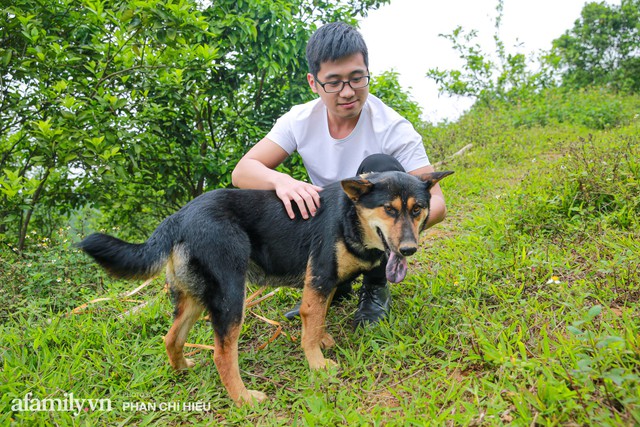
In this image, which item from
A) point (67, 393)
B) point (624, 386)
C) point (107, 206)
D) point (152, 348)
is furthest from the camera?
point (107, 206)

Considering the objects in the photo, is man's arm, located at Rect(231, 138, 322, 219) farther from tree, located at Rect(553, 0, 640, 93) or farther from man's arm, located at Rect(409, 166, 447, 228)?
tree, located at Rect(553, 0, 640, 93)

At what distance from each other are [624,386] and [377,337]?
4.98 feet

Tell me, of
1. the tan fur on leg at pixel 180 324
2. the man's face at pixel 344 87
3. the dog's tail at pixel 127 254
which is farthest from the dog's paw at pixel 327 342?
the man's face at pixel 344 87

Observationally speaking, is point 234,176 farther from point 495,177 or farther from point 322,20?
point 495,177

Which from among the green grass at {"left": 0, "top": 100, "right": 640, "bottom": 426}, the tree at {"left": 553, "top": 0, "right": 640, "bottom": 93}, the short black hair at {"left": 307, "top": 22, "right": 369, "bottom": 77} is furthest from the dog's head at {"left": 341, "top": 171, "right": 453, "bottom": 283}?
the tree at {"left": 553, "top": 0, "right": 640, "bottom": 93}

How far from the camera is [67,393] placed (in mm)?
2748

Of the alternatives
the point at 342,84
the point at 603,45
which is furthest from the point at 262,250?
the point at 603,45

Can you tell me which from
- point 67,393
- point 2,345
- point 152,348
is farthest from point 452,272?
point 2,345

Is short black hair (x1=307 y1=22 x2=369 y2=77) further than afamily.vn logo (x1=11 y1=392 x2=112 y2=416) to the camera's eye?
Yes

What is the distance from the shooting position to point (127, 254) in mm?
2570

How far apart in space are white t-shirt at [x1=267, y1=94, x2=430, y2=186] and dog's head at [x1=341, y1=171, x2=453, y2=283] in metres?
0.76

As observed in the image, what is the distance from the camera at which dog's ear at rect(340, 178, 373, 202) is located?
2.72 metres

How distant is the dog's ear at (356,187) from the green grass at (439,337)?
1031 mm

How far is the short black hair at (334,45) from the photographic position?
126 inches
